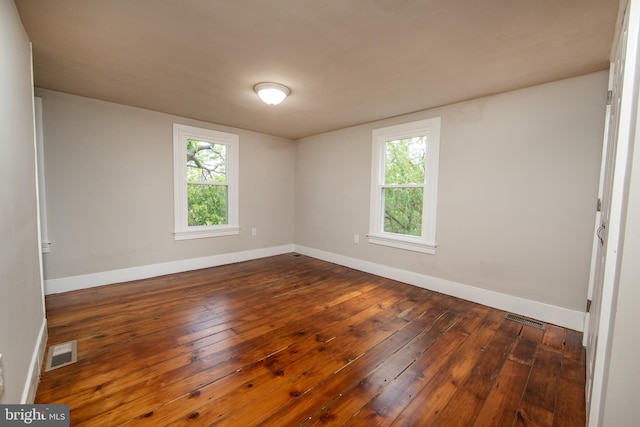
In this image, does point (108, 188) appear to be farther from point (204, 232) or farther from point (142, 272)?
point (204, 232)

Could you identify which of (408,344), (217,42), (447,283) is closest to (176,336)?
(408,344)

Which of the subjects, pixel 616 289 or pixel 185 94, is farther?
pixel 185 94

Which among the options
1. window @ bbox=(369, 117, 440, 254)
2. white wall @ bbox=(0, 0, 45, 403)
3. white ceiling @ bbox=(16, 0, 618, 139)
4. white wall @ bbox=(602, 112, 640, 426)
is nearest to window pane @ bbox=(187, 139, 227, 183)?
white ceiling @ bbox=(16, 0, 618, 139)

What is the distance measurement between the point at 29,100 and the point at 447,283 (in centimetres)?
427

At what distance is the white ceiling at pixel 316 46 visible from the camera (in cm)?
163

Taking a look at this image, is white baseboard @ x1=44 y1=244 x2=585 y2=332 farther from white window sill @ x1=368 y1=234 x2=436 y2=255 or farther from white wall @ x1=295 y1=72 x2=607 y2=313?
white window sill @ x1=368 y1=234 x2=436 y2=255

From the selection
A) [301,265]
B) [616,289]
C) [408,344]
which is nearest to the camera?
[616,289]

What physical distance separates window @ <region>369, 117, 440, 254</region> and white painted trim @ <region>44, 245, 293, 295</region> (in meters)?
2.30

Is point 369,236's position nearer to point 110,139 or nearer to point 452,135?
point 452,135

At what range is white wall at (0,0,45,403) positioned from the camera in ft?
4.04

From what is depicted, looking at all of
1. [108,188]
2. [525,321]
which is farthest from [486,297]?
[108,188]

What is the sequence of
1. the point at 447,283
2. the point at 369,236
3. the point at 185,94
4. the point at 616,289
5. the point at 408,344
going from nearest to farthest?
the point at 616,289, the point at 408,344, the point at 185,94, the point at 447,283, the point at 369,236


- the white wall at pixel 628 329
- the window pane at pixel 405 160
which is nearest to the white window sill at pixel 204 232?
the window pane at pixel 405 160

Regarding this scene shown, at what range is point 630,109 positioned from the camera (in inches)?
43.7
